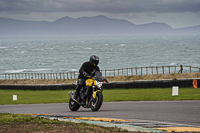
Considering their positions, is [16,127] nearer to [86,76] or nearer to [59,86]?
[86,76]

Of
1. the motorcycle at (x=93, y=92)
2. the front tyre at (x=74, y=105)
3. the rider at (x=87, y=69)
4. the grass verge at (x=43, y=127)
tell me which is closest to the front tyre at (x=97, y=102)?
the motorcycle at (x=93, y=92)

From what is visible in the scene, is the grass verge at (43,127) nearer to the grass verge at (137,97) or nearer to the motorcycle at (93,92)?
the motorcycle at (93,92)

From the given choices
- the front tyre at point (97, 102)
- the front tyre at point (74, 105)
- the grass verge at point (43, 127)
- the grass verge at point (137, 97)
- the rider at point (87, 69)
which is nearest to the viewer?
the grass verge at point (43, 127)

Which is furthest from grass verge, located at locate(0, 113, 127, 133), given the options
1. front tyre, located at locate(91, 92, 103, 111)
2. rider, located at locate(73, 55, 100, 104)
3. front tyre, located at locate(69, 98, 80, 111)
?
front tyre, located at locate(69, 98, 80, 111)

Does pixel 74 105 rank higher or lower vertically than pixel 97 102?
lower

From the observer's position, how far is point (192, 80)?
29.5 m

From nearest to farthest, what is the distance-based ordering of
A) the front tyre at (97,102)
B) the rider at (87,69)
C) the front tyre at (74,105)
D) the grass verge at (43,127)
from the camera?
the grass verge at (43,127)
the front tyre at (97,102)
the rider at (87,69)
the front tyre at (74,105)

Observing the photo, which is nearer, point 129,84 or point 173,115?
point 173,115

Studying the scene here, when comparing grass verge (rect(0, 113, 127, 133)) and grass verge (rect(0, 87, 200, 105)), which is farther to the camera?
grass verge (rect(0, 87, 200, 105))

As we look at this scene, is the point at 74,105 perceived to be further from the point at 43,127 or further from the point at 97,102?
the point at 43,127

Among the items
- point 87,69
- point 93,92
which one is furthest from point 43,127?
point 87,69

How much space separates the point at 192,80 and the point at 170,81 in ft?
6.81

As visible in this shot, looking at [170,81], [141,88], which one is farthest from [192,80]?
[141,88]

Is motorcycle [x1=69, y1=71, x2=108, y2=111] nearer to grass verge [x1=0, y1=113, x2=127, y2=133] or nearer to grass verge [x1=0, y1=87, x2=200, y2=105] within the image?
grass verge [x1=0, y1=113, x2=127, y2=133]
